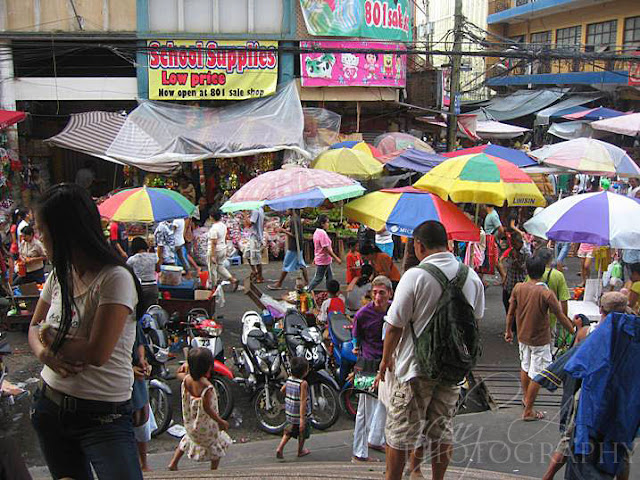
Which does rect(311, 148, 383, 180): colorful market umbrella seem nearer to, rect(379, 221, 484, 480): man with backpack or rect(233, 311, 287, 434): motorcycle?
rect(233, 311, 287, 434): motorcycle

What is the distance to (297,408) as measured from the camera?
6051mm

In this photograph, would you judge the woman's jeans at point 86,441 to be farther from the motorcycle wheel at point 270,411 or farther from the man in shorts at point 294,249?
the man in shorts at point 294,249

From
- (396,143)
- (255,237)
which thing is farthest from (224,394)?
(396,143)

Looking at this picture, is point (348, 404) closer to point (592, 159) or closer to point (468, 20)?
point (592, 159)

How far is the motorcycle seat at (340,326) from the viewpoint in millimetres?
7340

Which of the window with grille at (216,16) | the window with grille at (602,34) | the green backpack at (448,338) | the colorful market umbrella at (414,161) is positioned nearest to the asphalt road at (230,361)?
the colorful market umbrella at (414,161)

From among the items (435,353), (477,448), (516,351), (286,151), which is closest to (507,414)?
(477,448)

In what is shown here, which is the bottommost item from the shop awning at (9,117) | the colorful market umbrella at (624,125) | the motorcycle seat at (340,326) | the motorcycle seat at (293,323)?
the motorcycle seat at (340,326)

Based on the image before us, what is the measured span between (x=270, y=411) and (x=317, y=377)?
66 cm

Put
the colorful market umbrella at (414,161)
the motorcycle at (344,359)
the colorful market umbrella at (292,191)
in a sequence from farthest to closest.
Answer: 1. the colorful market umbrella at (414,161)
2. the colorful market umbrella at (292,191)
3. the motorcycle at (344,359)

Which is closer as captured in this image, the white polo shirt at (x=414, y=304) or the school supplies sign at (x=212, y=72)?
the white polo shirt at (x=414, y=304)

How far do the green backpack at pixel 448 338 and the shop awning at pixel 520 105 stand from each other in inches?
906

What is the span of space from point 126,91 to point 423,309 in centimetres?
1412

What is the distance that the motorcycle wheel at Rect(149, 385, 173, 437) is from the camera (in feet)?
22.0
